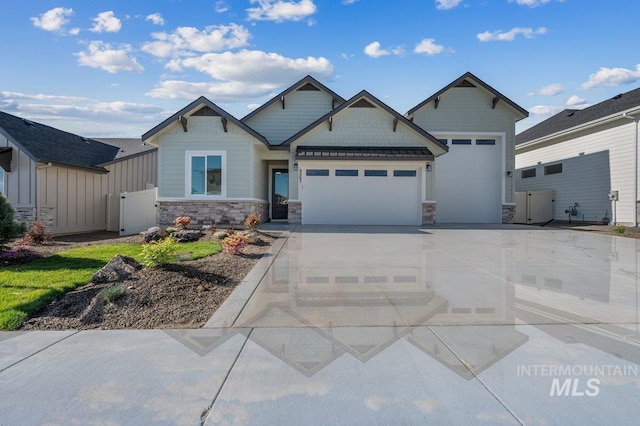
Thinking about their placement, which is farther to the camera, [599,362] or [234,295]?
[234,295]

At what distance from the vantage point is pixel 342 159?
51.1 ft

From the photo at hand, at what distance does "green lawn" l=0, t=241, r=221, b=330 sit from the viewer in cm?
512

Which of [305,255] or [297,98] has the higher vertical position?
[297,98]

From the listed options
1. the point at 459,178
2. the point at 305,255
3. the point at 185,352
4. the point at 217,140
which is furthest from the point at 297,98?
the point at 185,352

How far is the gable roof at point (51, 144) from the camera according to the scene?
14.6 metres

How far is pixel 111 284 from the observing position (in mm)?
6078

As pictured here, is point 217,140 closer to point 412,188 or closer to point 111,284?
point 412,188

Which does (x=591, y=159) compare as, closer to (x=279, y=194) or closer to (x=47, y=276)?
(x=279, y=194)

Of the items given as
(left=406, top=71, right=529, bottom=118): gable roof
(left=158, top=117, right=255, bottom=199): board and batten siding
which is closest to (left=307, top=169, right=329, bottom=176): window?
(left=158, top=117, right=255, bottom=199): board and batten siding

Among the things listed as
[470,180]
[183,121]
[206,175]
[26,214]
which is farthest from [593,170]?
[26,214]

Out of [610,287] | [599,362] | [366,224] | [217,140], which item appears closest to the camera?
[599,362]

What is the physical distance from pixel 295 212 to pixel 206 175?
3911 millimetres

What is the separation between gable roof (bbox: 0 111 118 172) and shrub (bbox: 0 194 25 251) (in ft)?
20.6

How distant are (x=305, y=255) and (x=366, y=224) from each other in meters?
8.04
